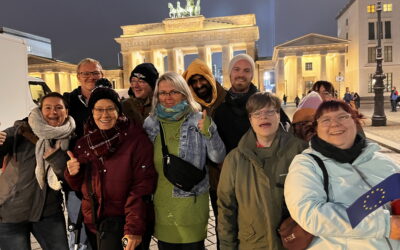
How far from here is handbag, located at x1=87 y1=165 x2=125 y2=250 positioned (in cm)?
270

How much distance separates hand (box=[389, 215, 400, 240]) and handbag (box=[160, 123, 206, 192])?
154cm

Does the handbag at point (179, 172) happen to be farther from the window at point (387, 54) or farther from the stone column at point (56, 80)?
the stone column at point (56, 80)

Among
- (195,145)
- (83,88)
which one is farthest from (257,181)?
(83,88)

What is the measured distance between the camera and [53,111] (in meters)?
3.30

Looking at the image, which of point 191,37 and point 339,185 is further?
point 191,37

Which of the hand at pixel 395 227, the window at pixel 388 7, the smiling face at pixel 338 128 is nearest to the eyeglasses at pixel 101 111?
the smiling face at pixel 338 128

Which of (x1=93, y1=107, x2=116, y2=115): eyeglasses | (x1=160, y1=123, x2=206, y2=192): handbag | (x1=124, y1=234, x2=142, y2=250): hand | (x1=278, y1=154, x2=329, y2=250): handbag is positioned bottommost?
(x1=124, y1=234, x2=142, y2=250): hand

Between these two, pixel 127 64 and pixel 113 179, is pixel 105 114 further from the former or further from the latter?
pixel 127 64

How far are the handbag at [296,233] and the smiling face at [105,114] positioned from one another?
168 centimetres

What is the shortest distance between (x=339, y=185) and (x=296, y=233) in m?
0.45

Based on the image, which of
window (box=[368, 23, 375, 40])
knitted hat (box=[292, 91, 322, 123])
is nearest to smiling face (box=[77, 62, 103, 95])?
knitted hat (box=[292, 91, 322, 123])

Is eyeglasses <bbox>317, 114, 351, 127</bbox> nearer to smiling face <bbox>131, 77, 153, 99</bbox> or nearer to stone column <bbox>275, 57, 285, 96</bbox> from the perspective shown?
smiling face <bbox>131, 77, 153, 99</bbox>

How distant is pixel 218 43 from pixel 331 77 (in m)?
20.9

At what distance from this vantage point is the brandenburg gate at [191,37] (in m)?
57.1
